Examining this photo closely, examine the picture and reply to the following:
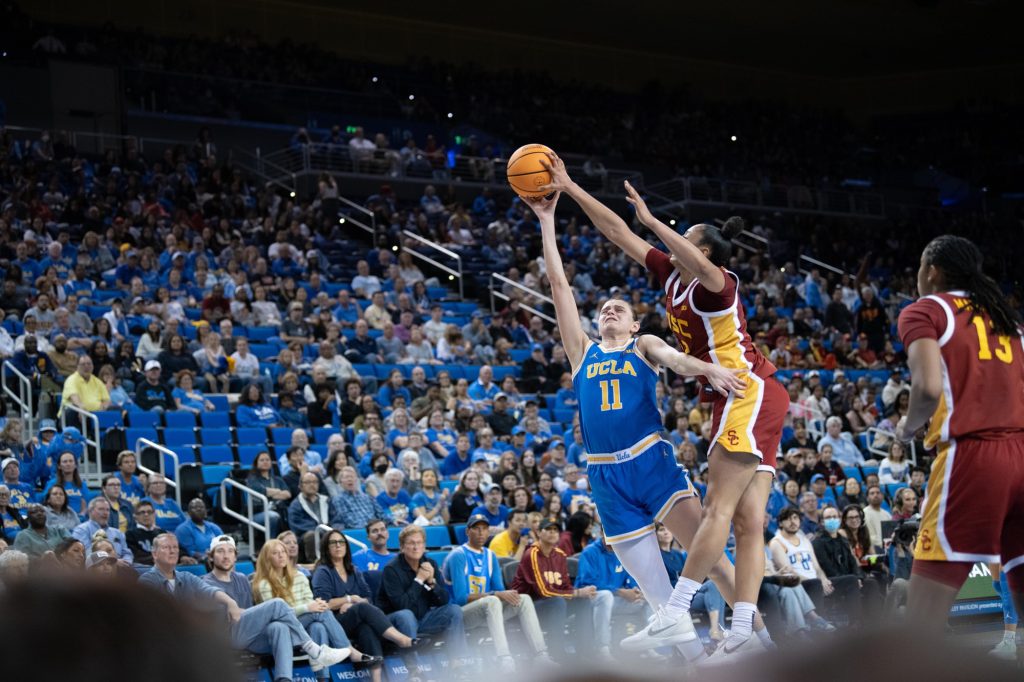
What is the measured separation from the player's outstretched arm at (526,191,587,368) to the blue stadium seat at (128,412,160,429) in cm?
892

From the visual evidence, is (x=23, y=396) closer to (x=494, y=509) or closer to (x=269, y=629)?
(x=494, y=509)

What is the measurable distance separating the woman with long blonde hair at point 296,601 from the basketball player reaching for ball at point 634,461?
4.58 metres

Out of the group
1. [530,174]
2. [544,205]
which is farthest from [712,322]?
[530,174]

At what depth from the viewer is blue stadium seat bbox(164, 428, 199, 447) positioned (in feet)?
46.1

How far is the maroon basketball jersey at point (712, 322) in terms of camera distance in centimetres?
593

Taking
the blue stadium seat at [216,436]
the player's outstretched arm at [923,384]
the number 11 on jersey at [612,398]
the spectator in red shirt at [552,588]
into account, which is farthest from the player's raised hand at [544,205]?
the blue stadium seat at [216,436]

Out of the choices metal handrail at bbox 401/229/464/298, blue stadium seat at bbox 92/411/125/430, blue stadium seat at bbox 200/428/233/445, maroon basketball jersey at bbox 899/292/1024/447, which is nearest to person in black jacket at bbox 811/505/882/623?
blue stadium seat at bbox 200/428/233/445

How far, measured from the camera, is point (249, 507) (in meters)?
12.5

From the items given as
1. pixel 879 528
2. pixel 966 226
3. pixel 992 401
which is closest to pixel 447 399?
pixel 879 528

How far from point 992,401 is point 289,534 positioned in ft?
23.9

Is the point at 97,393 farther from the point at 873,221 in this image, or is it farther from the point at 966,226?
the point at 966,226

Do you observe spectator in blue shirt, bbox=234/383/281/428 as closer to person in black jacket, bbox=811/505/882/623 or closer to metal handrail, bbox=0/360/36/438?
metal handrail, bbox=0/360/36/438

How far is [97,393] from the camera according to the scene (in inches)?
549

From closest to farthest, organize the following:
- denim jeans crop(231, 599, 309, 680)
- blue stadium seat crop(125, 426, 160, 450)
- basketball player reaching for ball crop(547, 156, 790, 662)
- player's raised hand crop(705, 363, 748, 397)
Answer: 1. basketball player reaching for ball crop(547, 156, 790, 662)
2. player's raised hand crop(705, 363, 748, 397)
3. denim jeans crop(231, 599, 309, 680)
4. blue stadium seat crop(125, 426, 160, 450)
